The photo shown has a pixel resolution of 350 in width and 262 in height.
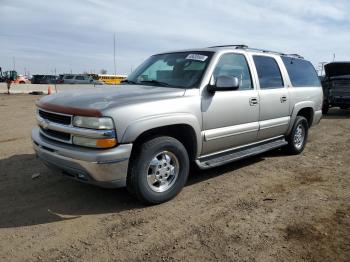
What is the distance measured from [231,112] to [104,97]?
1818 mm

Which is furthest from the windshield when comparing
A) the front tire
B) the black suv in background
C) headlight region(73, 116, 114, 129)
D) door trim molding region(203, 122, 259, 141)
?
the black suv in background

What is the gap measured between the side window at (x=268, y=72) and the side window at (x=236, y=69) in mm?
307

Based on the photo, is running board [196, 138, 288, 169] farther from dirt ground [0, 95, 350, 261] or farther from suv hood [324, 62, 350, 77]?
suv hood [324, 62, 350, 77]

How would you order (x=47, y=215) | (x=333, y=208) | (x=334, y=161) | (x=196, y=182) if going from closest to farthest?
(x=47, y=215) < (x=333, y=208) < (x=196, y=182) < (x=334, y=161)

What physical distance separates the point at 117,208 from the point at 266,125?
110 inches

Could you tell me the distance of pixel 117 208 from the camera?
431 cm

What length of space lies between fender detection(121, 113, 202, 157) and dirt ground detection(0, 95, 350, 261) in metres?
0.85

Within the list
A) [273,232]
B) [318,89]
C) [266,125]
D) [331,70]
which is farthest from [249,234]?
[331,70]

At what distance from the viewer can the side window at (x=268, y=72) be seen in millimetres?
5805

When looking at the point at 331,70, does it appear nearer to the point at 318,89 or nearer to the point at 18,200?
the point at 318,89

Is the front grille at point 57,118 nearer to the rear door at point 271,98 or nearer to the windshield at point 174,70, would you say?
the windshield at point 174,70

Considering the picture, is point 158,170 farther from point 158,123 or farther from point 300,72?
point 300,72

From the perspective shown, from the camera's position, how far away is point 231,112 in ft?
16.8

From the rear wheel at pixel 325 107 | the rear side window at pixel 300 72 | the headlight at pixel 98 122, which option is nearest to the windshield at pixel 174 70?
the headlight at pixel 98 122
